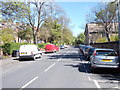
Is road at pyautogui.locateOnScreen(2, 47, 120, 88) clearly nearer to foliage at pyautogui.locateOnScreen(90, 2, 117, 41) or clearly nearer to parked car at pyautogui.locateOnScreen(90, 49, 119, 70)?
parked car at pyautogui.locateOnScreen(90, 49, 119, 70)

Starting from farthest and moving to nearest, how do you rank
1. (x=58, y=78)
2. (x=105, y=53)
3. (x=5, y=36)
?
(x=5, y=36) → (x=105, y=53) → (x=58, y=78)

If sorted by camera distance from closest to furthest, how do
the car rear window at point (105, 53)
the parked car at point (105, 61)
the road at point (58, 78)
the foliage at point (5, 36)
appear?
the road at point (58, 78), the parked car at point (105, 61), the car rear window at point (105, 53), the foliage at point (5, 36)

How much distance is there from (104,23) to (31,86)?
3201 cm

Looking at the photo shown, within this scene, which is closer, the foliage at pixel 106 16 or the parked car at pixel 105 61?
the parked car at pixel 105 61

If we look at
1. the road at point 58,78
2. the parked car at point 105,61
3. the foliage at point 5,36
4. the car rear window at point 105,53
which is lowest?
the road at point 58,78

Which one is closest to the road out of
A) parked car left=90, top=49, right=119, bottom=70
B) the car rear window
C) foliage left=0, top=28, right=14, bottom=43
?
parked car left=90, top=49, right=119, bottom=70

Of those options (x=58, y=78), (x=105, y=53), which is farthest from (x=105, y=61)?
(x=58, y=78)

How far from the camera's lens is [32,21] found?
43438 mm

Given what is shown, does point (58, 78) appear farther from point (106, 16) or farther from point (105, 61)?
point (106, 16)

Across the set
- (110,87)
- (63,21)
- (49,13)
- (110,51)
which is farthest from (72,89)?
(63,21)

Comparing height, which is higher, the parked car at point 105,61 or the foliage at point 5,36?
the foliage at point 5,36

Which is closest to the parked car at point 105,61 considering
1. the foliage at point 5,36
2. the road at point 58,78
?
the road at point 58,78

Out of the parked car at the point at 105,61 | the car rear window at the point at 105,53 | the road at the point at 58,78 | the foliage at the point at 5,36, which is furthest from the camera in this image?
the foliage at the point at 5,36

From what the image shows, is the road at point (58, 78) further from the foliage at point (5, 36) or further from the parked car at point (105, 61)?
the foliage at point (5, 36)
